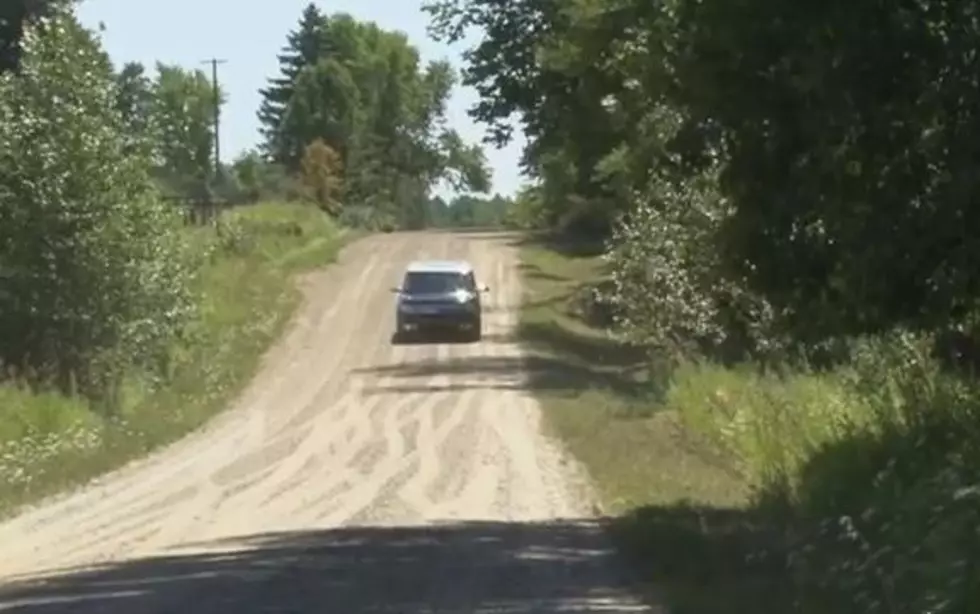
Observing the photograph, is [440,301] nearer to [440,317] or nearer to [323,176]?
[440,317]

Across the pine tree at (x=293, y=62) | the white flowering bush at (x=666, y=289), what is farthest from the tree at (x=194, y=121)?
the white flowering bush at (x=666, y=289)

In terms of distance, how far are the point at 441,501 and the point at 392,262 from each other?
55154mm

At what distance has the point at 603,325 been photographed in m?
66.3

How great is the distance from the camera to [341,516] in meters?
26.5

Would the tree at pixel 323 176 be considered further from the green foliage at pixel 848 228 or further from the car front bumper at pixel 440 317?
the green foliage at pixel 848 228

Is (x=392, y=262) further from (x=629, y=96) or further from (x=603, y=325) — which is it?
(x=629, y=96)

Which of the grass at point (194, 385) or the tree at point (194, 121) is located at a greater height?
the tree at point (194, 121)

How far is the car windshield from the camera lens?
199 feet

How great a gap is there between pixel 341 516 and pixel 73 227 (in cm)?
1678

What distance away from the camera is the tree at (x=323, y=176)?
124m

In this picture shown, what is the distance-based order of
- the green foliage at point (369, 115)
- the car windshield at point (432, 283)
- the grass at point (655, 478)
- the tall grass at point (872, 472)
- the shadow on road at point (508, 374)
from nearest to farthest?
the tall grass at point (872, 472) < the grass at point (655, 478) < the shadow on road at point (508, 374) < the car windshield at point (432, 283) < the green foliage at point (369, 115)

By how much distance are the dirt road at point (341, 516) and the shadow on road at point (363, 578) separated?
0.11 feet

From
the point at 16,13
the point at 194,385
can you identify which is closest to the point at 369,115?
the point at 16,13

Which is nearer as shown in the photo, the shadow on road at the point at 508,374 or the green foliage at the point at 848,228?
the green foliage at the point at 848,228
